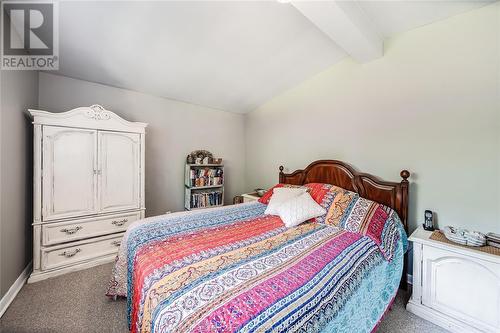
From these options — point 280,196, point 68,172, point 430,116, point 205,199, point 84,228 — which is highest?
point 430,116

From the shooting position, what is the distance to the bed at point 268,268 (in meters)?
0.85

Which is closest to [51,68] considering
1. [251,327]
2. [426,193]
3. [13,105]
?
[13,105]

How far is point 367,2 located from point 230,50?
1.37m

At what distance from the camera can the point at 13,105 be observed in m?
1.79

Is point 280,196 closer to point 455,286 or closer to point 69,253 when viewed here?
point 455,286

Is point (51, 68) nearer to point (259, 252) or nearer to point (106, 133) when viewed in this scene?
point (106, 133)

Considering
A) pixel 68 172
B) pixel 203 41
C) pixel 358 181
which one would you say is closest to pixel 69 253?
pixel 68 172

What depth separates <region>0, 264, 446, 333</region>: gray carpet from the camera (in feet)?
5.01

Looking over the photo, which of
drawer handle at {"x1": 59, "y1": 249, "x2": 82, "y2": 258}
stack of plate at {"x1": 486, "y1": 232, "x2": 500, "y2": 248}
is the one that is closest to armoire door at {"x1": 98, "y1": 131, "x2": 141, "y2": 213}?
drawer handle at {"x1": 59, "y1": 249, "x2": 82, "y2": 258}

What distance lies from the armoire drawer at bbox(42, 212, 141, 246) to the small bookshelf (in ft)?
2.82

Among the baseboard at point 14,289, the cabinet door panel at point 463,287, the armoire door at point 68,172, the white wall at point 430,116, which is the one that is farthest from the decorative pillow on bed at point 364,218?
the baseboard at point 14,289

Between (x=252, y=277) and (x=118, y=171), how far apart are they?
221 cm

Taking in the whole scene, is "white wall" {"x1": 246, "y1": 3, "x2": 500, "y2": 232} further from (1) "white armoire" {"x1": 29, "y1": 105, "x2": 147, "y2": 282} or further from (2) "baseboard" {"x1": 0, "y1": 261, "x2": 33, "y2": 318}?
(2) "baseboard" {"x1": 0, "y1": 261, "x2": 33, "y2": 318}

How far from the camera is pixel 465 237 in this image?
1588 millimetres
